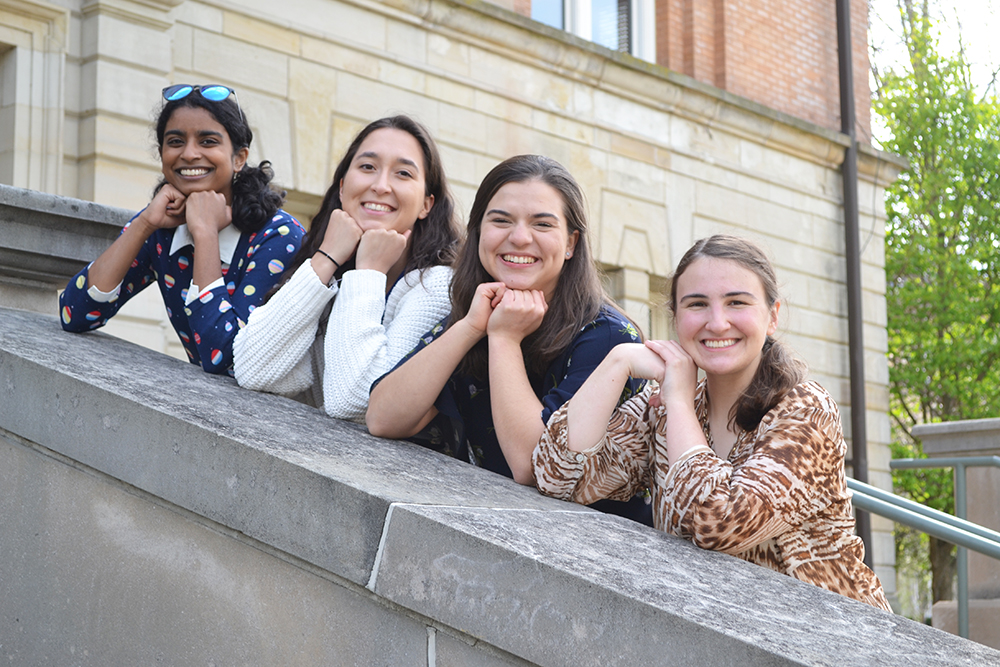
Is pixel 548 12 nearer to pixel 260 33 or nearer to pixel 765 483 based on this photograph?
pixel 260 33

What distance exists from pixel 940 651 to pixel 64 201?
2765 millimetres

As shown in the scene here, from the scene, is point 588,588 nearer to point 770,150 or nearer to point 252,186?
point 252,186

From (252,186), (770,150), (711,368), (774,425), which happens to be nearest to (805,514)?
(774,425)

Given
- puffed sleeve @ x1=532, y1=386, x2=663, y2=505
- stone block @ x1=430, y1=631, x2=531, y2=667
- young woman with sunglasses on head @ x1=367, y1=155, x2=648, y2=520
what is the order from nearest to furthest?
stone block @ x1=430, y1=631, x2=531, y2=667 → puffed sleeve @ x1=532, y1=386, x2=663, y2=505 → young woman with sunglasses on head @ x1=367, y1=155, x2=648, y2=520

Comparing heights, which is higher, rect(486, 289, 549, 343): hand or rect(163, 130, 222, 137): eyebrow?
rect(163, 130, 222, 137): eyebrow

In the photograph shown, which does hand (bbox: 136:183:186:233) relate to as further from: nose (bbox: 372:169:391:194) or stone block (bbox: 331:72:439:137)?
stone block (bbox: 331:72:439:137)

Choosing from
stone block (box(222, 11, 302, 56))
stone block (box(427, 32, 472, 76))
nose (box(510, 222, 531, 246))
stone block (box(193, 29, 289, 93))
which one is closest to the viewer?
nose (box(510, 222, 531, 246))

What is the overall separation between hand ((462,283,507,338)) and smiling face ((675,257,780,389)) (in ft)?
1.46

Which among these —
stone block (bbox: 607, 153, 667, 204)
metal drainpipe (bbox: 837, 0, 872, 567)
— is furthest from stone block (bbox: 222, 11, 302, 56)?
metal drainpipe (bbox: 837, 0, 872, 567)

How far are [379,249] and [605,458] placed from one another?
2.95 feet

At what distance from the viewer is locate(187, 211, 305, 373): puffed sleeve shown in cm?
291

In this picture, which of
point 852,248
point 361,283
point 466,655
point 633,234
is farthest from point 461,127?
point 466,655

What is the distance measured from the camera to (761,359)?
2.32 meters

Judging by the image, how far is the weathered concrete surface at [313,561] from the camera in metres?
1.63
